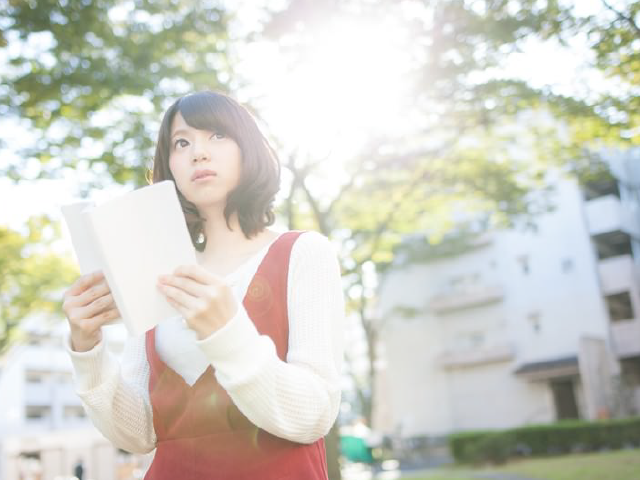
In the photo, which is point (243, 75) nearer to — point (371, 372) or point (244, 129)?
point (244, 129)

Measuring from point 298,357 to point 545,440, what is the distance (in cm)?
2050

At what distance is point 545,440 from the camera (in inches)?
781

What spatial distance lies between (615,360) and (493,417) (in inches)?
232

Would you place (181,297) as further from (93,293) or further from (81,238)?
(81,238)

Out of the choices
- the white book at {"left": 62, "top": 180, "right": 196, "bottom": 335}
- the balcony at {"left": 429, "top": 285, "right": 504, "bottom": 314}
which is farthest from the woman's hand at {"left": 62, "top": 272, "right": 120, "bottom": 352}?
the balcony at {"left": 429, "top": 285, "right": 504, "bottom": 314}

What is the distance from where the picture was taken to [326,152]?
10.8 meters

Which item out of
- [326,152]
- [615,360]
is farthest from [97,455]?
[326,152]

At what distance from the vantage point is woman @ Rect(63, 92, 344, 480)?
1280 mm

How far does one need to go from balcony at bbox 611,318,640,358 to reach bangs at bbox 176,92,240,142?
84.7 feet

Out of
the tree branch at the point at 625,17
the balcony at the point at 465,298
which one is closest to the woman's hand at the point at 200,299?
the tree branch at the point at 625,17

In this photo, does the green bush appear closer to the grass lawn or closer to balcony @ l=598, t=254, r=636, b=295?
the grass lawn

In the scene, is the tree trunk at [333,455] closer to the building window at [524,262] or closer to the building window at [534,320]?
the building window at [534,320]

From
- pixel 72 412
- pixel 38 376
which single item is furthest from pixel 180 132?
pixel 72 412

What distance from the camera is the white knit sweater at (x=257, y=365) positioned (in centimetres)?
128
